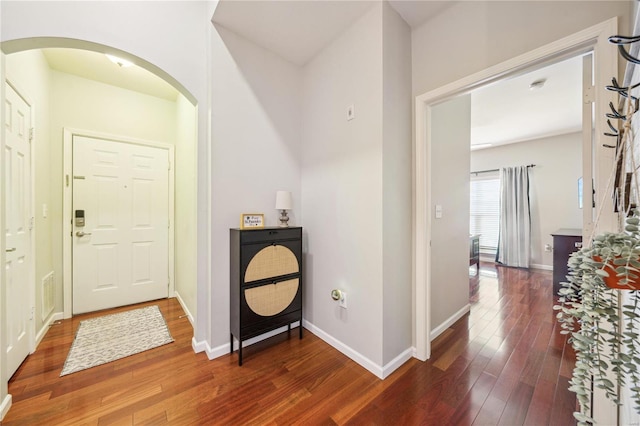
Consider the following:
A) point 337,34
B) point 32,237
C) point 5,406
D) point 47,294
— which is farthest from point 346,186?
point 47,294

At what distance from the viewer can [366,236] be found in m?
1.85

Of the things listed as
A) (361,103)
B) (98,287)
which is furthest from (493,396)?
(98,287)

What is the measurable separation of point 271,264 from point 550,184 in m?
5.77

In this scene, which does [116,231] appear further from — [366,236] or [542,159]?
[542,159]

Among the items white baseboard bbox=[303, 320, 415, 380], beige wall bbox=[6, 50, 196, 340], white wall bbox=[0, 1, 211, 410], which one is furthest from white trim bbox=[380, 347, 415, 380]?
beige wall bbox=[6, 50, 196, 340]

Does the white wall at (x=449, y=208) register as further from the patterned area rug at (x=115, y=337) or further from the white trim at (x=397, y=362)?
the patterned area rug at (x=115, y=337)

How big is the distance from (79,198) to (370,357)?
345 cm

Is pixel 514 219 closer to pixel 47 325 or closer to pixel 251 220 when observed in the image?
pixel 251 220

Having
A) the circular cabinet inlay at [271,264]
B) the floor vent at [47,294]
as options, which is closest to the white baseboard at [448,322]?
the circular cabinet inlay at [271,264]

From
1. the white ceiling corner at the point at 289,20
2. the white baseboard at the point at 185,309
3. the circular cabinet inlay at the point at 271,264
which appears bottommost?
the white baseboard at the point at 185,309

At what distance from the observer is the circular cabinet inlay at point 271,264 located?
1.95 m

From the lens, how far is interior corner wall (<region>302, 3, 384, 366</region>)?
1776 mm

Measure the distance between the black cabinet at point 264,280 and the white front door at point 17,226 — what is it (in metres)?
1.44

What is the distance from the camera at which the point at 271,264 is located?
80.7 inches
